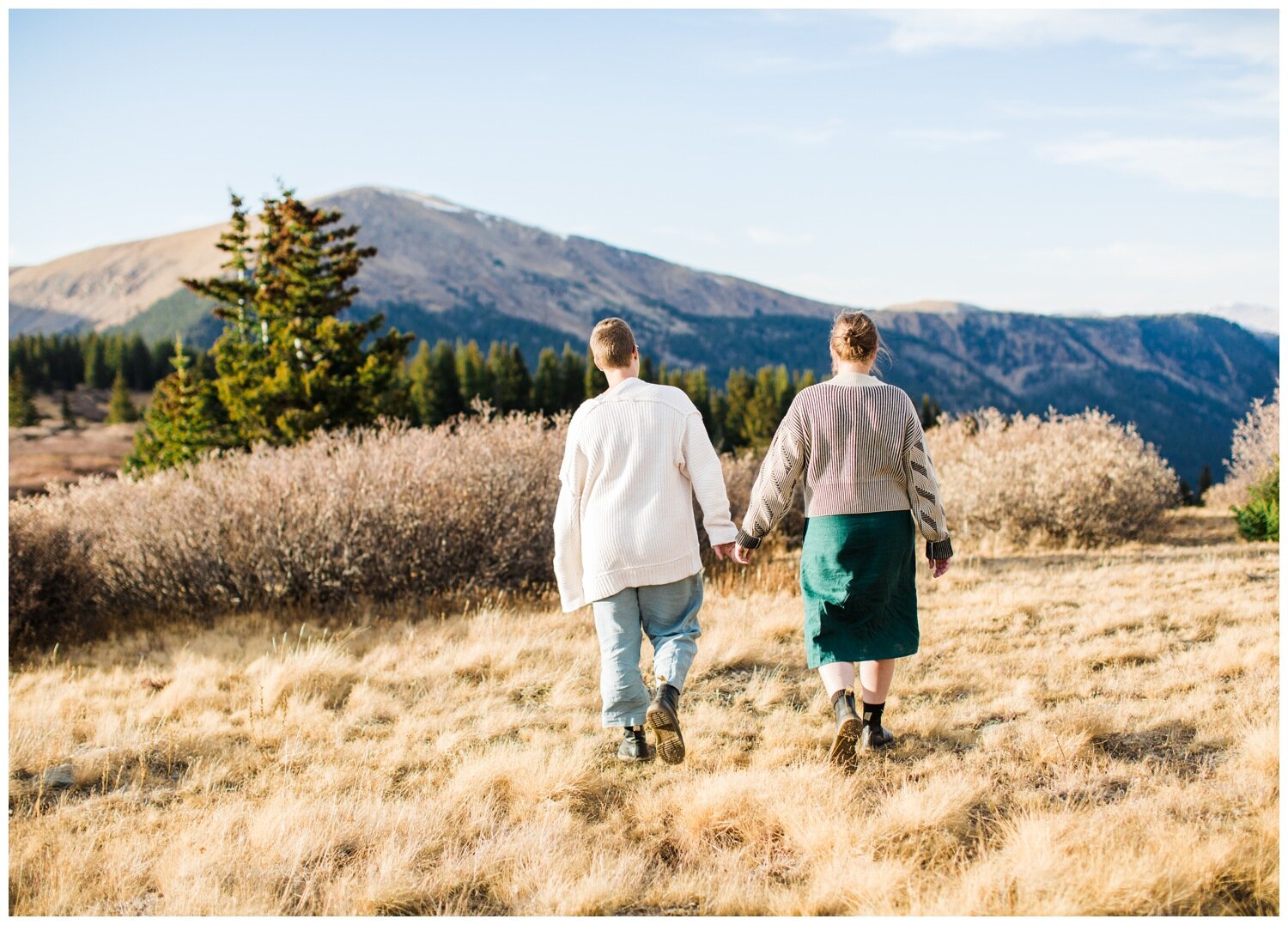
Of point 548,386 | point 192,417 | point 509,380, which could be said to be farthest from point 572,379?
point 192,417

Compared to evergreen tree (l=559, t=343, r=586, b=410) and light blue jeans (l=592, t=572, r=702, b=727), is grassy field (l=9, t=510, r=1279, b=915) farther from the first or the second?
evergreen tree (l=559, t=343, r=586, b=410)

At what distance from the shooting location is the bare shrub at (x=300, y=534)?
9.32 meters

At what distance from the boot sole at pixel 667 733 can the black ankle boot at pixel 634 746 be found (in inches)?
9.1

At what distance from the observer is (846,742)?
3785mm

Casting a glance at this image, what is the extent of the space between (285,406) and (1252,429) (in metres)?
26.4

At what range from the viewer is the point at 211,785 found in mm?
4125

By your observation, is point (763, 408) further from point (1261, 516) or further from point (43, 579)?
point (43, 579)

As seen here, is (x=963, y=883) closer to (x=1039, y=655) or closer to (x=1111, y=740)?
(x=1111, y=740)

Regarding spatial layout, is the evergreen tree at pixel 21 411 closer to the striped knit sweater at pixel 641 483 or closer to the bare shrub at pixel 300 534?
the bare shrub at pixel 300 534

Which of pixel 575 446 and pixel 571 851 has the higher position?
pixel 575 446

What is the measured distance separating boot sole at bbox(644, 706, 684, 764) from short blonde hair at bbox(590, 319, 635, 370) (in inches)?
56.9

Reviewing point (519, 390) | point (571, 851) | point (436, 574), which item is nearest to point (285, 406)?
point (436, 574)

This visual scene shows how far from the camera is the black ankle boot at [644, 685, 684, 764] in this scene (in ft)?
12.7

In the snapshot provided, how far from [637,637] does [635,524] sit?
0.50 meters
